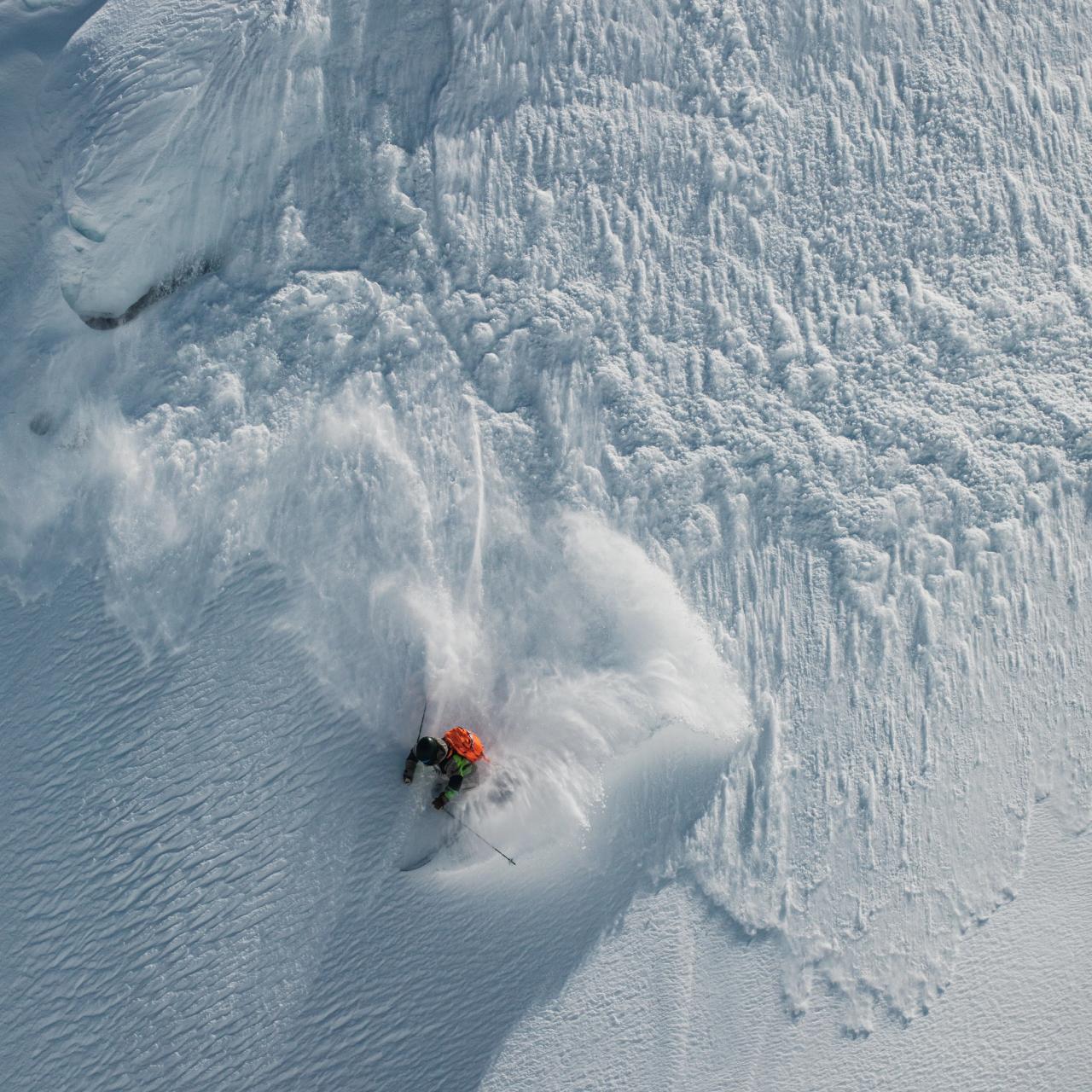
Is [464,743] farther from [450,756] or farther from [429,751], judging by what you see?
[429,751]

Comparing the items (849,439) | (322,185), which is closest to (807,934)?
(849,439)

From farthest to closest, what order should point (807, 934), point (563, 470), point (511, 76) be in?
point (511, 76), point (563, 470), point (807, 934)

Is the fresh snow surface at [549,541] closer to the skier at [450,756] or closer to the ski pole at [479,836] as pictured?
the ski pole at [479,836]

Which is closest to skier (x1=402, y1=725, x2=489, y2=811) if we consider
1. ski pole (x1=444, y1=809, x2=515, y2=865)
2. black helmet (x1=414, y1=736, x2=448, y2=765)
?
black helmet (x1=414, y1=736, x2=448, y2=765)

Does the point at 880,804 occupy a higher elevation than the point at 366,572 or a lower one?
lower

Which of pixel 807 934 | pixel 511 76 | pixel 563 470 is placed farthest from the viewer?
pixel 511 76

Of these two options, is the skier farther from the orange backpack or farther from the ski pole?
the ski pole

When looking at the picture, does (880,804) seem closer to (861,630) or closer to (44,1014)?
(861,630)

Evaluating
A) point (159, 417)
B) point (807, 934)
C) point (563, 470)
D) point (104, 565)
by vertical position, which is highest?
point (159, 417)
